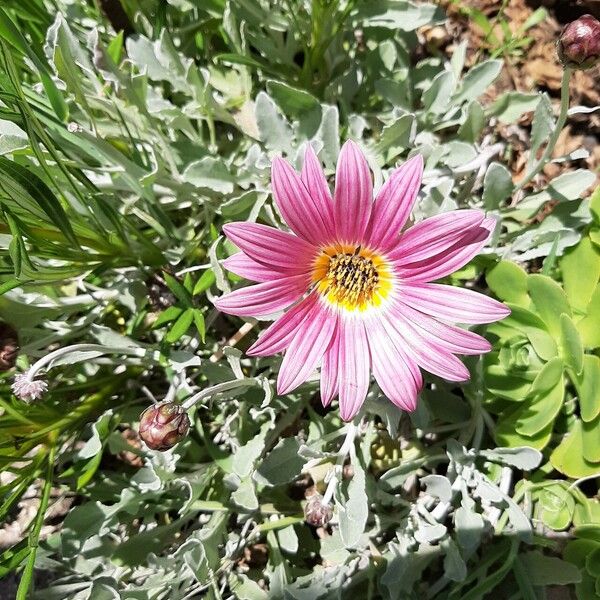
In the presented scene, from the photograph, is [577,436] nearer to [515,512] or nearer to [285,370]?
[515,512]

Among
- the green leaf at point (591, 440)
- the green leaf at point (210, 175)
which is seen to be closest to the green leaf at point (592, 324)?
the green leaf at point (591, 440)

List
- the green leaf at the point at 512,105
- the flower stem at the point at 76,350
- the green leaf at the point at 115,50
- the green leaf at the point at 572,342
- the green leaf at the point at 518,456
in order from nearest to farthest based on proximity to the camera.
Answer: the flower stem at the point at 76,350 < the green leaf at the point at 572,342 < the green leaf at the point at 518,456 < the green leaf at the point at 115,50 < the green leaf at the point at 512,105

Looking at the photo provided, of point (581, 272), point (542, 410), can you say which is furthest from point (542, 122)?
point (542, 410)

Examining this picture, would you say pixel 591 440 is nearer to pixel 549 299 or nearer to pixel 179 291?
pixel 549 299

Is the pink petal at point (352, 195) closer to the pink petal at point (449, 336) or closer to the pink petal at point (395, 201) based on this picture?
the pink petal at point (395, 201)

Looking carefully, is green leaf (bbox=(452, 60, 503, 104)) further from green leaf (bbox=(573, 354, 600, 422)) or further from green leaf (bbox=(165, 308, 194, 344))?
green leaf (bbox=(165, 308, 194, 344))

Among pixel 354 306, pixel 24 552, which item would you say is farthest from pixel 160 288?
pixel 24 552
